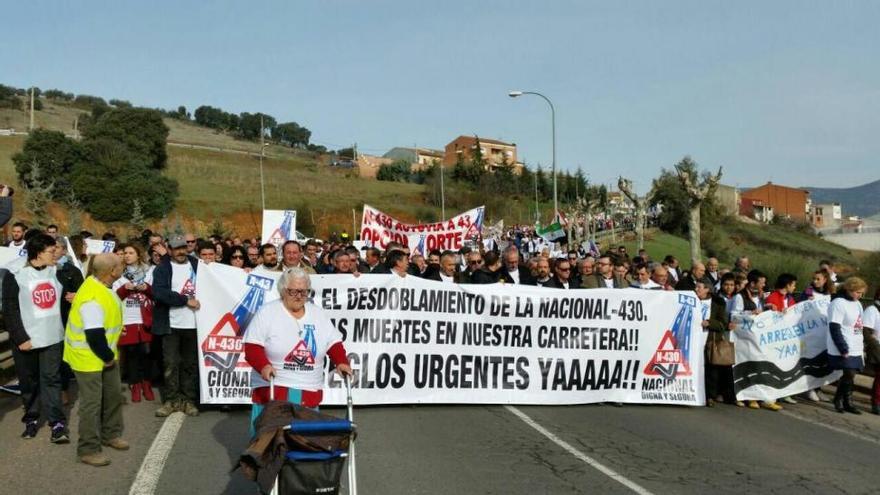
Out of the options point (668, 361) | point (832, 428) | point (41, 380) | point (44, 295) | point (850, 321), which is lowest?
point (832, 428)

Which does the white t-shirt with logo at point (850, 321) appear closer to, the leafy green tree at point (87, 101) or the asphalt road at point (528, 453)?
the asphalt road at point (528, 453)

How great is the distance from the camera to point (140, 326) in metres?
10.0

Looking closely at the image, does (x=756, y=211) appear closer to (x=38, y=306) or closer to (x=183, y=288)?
(x=183, y=288)

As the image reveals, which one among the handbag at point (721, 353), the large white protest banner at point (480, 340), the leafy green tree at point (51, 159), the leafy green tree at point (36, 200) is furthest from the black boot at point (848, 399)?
the leafy green tree at point (51, 159)

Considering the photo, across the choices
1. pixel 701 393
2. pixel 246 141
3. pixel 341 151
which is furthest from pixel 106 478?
pixel 341 151

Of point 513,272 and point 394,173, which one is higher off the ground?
point 394,173

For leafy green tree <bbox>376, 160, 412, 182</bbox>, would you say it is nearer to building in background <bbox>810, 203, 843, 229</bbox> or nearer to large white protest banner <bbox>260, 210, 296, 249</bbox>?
large white protest banner <bbox>260, 210, 296, 249</bbox>

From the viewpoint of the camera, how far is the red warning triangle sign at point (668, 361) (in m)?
10.6

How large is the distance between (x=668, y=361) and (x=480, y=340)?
2609 mm

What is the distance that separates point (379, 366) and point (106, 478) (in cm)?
377

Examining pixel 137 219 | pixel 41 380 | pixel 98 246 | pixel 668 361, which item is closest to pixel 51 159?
pixel 137 219

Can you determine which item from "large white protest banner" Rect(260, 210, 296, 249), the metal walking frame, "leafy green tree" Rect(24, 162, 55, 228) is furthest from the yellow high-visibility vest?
"leafy green tree" Rect(24, 162, 55, 228)

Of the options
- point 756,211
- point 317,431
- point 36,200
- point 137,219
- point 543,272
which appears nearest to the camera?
point 317,431

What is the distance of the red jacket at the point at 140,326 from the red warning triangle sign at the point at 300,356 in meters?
4.96
